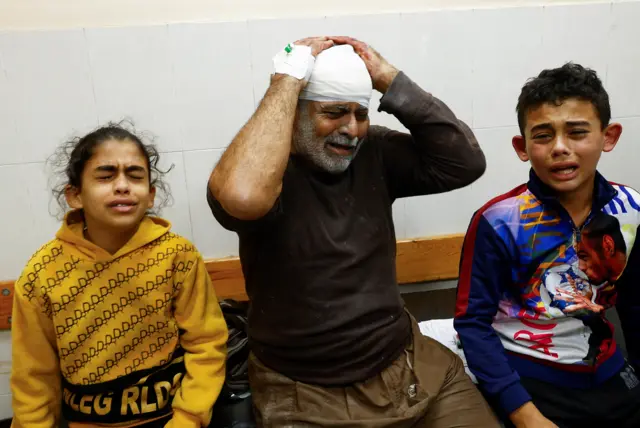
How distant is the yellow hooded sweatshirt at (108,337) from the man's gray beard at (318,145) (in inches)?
17.2

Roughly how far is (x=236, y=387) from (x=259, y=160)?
71 centimetres

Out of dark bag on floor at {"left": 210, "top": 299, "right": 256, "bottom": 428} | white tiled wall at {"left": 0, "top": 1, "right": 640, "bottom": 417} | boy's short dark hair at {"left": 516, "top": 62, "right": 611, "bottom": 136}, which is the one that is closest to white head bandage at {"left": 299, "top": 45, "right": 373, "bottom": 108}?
boy's short dark hair at {"left": 516, "top": 62, "right": 611, "bottom": 136}

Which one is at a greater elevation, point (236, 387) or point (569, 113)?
point (569, 113)

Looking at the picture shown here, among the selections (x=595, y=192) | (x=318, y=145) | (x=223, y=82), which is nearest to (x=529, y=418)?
(x=595, y=192)

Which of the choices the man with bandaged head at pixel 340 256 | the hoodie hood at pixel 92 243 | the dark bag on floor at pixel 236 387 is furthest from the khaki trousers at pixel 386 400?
the hoodie hood at pixel 92 243

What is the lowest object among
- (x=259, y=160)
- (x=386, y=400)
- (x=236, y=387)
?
(x=236, y=387)

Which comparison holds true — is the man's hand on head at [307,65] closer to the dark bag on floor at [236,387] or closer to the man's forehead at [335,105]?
the man's forehead at [335,105]

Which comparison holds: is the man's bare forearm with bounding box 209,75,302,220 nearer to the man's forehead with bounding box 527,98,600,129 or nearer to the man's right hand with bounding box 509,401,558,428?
the man's forehead with bounding box 527,98,600,129

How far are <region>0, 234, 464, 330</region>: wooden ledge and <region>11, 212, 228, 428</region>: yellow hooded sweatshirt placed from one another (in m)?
0.43

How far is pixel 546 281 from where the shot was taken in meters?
1.18

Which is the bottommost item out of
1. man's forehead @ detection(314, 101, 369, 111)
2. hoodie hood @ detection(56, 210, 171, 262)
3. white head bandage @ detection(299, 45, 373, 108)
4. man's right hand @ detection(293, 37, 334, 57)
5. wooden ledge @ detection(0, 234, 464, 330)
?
wooden ledge @ detection(0, 234, 464, 330)

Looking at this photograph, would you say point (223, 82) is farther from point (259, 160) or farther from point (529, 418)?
point (529, 418)

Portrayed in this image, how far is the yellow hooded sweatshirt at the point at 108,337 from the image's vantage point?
111 centimetres

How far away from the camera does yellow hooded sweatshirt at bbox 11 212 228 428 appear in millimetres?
1108
